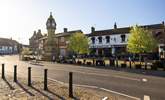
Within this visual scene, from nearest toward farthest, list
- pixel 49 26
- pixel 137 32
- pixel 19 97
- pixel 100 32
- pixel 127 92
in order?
pixel 19 97, pixel 127 92, pixel 137 32, pixel 49 26, pixel 100 32

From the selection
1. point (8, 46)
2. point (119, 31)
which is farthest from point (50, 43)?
point (8, 46)

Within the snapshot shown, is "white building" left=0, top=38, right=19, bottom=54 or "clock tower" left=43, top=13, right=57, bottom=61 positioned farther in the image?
"white building" left=0, top=38, right=19, bottom=54

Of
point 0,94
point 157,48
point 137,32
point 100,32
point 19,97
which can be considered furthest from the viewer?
point 100,32

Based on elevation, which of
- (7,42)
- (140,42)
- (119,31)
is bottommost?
(140,42)

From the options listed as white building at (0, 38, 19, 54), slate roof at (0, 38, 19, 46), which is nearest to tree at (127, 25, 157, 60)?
white building at (0, 38, 19, 54)

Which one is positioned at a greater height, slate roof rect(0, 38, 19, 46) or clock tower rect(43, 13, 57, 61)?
slate roof rect(0, 38, 19, 46)

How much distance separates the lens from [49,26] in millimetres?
64375

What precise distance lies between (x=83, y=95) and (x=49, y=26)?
53047mm

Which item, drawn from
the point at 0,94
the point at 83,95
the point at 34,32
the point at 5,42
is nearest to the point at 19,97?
the point at 0,94

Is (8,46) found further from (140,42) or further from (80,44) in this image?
(140,42)

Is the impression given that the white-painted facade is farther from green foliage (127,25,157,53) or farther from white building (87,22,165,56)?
green foliage (127,25,157,53)

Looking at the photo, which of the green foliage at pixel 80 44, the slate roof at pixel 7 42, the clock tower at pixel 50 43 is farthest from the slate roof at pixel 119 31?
the slate roof at pixel 7 42

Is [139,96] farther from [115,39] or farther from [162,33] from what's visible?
[115,39]

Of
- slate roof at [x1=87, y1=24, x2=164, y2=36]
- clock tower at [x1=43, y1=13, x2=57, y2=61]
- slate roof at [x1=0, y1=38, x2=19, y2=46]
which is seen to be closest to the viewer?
clock tower at [x1=43, y1=13, x2=57, y2=61]
